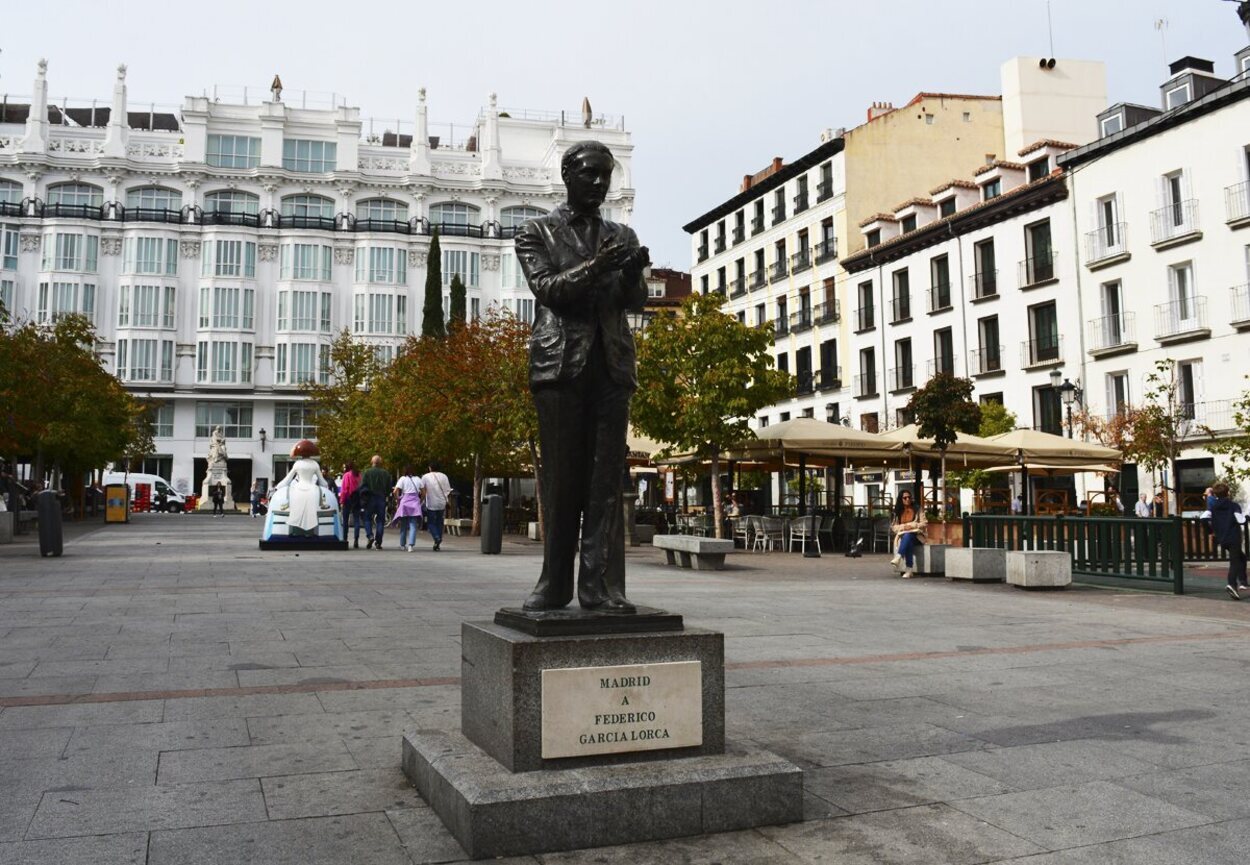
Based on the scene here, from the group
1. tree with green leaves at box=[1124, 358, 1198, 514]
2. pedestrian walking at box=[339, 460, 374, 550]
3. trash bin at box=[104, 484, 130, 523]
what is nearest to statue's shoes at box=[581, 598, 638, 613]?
pedestrian walking at box=[339, 460, 374, 550]

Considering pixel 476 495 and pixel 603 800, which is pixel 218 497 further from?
pixel 603 800

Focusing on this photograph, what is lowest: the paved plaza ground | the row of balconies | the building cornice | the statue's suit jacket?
the paved plaza ground

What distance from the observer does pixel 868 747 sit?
477cm

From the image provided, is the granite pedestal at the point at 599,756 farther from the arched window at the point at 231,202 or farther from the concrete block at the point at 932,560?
the arched window at the point at 231,202

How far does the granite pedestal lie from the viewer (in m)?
3.42

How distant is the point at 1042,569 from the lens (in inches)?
532

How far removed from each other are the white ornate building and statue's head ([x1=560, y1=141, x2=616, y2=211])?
59.5m

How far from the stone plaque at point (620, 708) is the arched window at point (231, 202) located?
67904mm

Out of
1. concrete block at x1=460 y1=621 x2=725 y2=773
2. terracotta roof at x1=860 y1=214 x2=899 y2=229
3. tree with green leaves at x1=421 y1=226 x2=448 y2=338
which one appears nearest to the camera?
concrete block at x1=460 y1=621 x2=725 y2=773

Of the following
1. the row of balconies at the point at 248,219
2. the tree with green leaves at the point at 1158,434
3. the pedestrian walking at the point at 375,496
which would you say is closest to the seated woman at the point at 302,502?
the pedestrian walking at the point at 375,496

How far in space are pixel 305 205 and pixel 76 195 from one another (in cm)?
1384

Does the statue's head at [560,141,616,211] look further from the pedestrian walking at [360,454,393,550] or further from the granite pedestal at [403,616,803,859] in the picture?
the pedestrian walking at [360,454,393,550]

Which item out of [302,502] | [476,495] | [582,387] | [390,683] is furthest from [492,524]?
[582,387]

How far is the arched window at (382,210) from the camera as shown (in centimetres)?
6694
